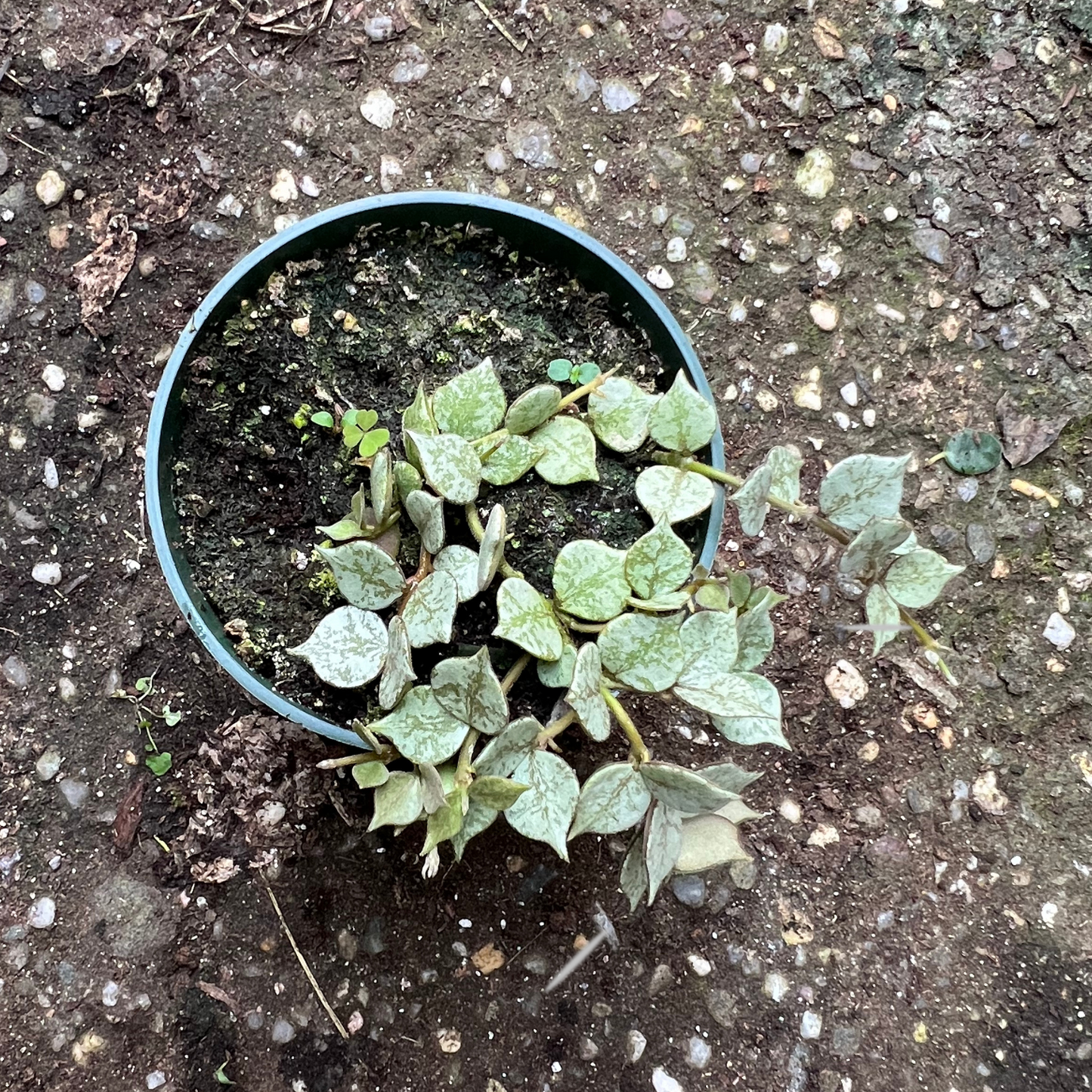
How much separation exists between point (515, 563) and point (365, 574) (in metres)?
0.18

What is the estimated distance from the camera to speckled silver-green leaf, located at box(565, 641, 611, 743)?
2.25 ft

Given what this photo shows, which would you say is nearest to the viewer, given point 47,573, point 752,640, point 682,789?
point 682,789

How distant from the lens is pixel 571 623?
2.59 ft

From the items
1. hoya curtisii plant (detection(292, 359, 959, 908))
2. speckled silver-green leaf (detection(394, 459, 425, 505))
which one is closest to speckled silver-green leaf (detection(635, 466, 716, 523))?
hoya curtisii plant (detection(292, 359, 959, 908))

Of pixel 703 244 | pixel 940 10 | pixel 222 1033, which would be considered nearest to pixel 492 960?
pixel 222 1033

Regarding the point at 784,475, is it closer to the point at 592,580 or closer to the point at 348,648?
the point at 592,580

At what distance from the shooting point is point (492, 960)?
116 cm

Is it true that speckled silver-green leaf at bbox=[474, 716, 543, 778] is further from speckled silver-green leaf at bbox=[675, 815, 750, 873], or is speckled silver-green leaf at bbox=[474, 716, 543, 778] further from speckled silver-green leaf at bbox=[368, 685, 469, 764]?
speckled silver-green leaf at bbox=[675, 815, 750, 873]

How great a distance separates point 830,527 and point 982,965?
82 cm

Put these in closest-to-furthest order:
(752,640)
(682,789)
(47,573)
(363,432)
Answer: (682,789) < (752,640) < (363,432) < (47,573)

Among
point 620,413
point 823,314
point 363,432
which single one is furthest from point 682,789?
point 823,314

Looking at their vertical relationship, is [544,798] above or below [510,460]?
below

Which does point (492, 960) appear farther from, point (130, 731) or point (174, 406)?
point (174, 406)

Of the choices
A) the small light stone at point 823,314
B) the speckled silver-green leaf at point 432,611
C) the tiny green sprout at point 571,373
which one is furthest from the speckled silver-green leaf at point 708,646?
the small light stone at point 823,314
